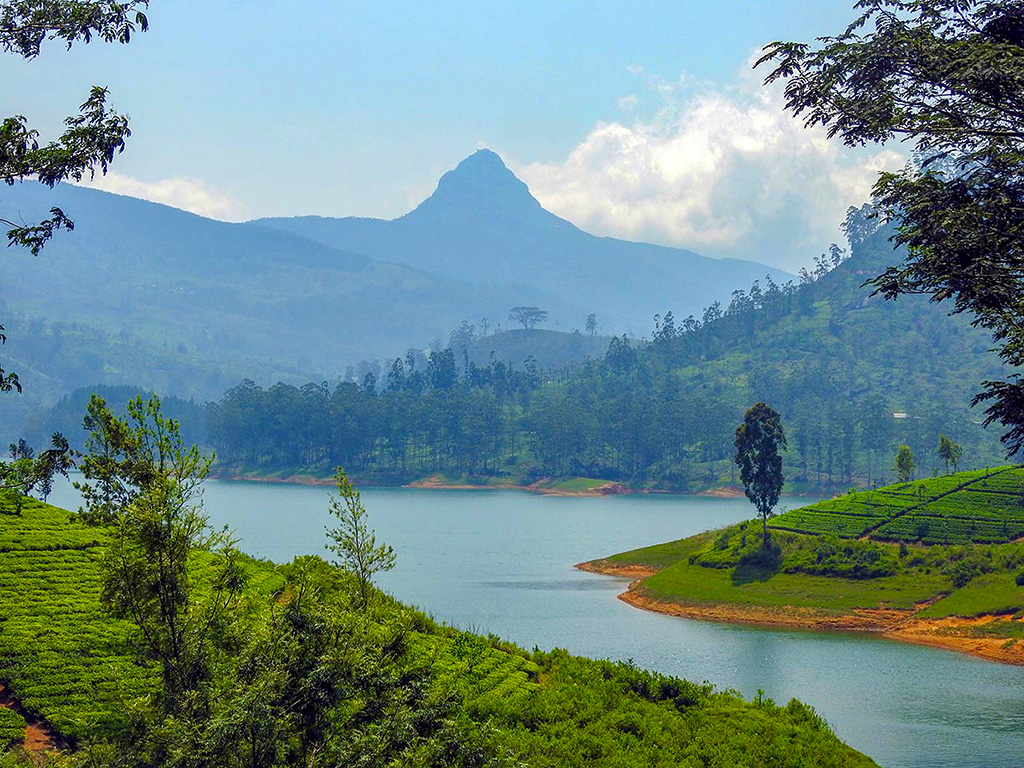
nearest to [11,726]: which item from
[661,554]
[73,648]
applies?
[73,648]

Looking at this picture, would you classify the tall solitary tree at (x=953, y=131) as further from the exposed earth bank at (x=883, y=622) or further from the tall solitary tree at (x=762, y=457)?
the tall solitary tree at (x=762, y=457)

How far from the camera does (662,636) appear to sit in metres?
63.1

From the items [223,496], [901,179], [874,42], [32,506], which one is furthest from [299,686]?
[223,496]

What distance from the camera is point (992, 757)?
38281 mm

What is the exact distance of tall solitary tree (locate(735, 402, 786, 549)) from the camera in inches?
3110

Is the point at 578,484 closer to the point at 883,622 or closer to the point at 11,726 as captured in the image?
the point at 883,622

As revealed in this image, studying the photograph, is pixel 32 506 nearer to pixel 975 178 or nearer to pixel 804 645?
pixel 975 178

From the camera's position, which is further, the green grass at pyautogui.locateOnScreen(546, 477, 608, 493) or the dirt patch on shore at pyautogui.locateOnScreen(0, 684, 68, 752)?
the green grass at pyautogui.locateOnScreen(546, 477, 608, 493)

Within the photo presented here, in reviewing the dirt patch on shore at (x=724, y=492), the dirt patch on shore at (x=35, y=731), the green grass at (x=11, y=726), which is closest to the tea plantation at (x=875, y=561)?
the dirt patch on shore at (x=35, y=731)

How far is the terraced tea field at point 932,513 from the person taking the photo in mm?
77938

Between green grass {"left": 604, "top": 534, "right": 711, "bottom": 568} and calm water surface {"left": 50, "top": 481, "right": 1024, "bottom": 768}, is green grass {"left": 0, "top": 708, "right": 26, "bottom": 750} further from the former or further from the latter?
green grass {"left": 604, "top": 534, "right": 711, "bottom": 568}

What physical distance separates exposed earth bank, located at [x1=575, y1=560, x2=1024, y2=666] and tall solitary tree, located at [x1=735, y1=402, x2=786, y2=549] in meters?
10.2

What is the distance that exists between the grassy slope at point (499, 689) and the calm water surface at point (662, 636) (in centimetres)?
1416

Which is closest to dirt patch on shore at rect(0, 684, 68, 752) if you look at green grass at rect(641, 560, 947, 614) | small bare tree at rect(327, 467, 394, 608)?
small bare tree at rect(327, 467, 394, 608)
